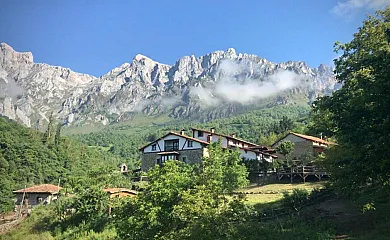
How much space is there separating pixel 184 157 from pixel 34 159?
52.9 m

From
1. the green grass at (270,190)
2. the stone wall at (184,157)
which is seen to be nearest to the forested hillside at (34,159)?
the stone wall at (184,157)

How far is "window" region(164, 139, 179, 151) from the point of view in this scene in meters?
52.7

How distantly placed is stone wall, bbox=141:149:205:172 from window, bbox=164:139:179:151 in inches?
55.1

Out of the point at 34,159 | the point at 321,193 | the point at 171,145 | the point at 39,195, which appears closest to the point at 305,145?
the point at 171,145

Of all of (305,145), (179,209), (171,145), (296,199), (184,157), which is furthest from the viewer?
(171,145)

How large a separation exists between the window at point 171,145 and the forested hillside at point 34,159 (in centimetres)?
2216

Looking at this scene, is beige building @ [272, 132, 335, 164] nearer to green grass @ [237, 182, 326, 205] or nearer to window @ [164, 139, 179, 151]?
green grass @ [237, 182, 326, 205]

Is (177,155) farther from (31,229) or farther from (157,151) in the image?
(31,229)

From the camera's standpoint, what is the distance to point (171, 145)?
53.3m

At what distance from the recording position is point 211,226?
1342cm

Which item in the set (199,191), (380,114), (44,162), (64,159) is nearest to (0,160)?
(44,162)

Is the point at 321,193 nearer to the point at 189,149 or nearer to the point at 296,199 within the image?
the point at 296,199

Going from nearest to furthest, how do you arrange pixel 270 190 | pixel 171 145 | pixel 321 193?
pixel 321 193 < pixel 270 190 < pixel 171 145

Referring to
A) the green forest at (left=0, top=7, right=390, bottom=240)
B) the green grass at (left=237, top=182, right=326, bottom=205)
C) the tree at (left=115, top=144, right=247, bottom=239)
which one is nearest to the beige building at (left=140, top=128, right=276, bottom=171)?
the green grass at (left=237, top=182, right=326, bottom=205)
